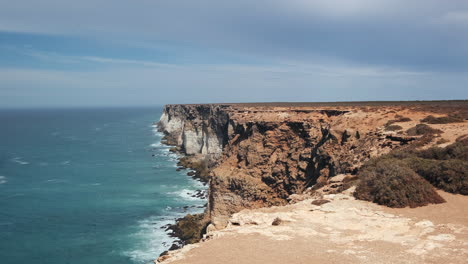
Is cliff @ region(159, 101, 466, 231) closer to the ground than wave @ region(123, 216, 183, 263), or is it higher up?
higher up

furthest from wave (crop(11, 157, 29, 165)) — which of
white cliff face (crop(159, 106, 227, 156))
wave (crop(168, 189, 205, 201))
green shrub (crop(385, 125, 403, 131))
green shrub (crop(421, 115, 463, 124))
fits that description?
green shrub (crop(421, 115, 463, 124))

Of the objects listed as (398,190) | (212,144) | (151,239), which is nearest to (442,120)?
(398,190)

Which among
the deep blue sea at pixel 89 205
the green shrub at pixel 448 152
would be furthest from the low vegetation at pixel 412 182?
the deep blue sea at pixel 89 205

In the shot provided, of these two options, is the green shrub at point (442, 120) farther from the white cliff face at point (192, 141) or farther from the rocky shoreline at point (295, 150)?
the white cliff face at point (192, 141)

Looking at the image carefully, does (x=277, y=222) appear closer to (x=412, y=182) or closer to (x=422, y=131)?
(x=412, y=182)

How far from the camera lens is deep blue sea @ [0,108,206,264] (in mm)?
30688

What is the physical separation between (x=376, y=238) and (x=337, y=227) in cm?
134

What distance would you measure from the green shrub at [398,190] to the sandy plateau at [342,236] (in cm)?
36

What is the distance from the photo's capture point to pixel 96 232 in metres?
34.4

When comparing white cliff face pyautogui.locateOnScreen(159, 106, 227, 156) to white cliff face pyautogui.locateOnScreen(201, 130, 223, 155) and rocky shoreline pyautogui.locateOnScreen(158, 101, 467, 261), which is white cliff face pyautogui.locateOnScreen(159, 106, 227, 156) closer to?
white cliff face pyautogui.locateOnScreen(201, 130, 223, 155)

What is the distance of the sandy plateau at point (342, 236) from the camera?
8.57 metres

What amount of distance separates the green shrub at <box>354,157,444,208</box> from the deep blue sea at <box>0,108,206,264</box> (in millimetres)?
22150

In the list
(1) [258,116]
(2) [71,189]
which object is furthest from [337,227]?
(2) [71,189]

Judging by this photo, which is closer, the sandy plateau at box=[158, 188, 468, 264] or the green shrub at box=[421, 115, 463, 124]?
the sandy plateau at box=[158, 188, 468, 264]
